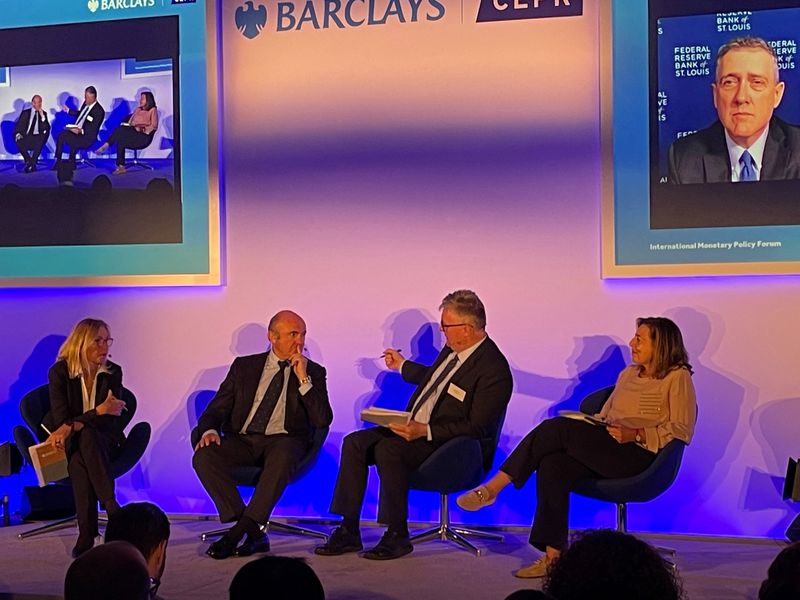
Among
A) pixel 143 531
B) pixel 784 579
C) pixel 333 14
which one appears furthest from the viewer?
pixel 333 14

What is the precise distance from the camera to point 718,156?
573 cm

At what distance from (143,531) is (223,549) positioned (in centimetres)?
227

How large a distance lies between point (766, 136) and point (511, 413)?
6.52 ft

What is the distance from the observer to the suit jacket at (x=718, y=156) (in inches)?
222

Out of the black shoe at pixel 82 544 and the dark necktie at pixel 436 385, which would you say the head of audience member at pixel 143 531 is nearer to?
the black shoe at pixel 82 544

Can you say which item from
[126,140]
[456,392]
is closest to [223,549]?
[456,392]

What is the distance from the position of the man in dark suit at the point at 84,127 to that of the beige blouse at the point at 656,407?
3.47 metres

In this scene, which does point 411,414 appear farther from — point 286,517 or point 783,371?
point 783,371

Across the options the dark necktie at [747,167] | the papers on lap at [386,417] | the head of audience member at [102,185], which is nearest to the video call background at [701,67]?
the dark necktie at [747,167]

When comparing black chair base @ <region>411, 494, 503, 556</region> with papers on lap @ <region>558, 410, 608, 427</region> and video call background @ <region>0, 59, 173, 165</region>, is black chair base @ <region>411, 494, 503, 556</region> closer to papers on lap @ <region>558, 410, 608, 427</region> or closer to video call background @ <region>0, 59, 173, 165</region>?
papers on lap @ <region>558, 410, 608, 427</region>

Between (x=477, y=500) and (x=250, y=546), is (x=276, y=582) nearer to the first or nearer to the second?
(x=477, y=500)

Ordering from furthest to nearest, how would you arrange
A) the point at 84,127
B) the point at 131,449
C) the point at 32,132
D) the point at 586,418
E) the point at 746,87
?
the point at 32,132 < the point at 84,127 < the point at 131,449 < the point at 746,87 < the point at 586,418

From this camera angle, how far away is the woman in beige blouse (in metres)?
4.93

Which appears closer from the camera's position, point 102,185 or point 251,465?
point 251,465
